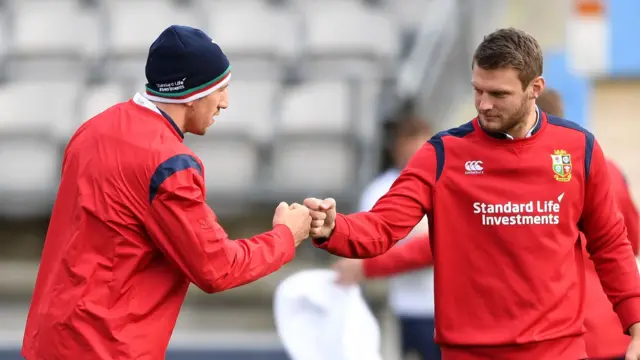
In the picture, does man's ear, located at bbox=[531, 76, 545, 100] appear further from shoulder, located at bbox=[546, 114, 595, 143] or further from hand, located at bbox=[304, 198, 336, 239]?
hand, located at bbox=[304, 198, 336, 239]

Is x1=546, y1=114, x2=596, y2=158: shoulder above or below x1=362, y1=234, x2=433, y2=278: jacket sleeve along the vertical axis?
above

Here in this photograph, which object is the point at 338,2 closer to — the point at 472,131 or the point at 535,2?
the point at 535,2

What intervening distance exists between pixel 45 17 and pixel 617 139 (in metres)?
3.99

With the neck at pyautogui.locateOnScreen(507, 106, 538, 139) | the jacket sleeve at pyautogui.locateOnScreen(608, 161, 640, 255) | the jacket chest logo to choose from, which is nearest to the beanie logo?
the neck at pyautogui.locateOnScreen(507, 106, 538, 139)

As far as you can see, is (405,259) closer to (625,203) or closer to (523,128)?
(625,203)

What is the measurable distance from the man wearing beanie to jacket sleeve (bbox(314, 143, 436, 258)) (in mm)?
264

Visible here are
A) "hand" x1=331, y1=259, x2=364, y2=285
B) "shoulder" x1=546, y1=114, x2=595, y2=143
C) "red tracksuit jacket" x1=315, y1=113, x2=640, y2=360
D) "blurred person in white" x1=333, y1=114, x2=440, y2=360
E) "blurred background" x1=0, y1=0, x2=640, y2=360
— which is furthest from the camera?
"blurred background" x1=0, y1=0, x2=640, y2=360

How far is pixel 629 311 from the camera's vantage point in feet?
10.8

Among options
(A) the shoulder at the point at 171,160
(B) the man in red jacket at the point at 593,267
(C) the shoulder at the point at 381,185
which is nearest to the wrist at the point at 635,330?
(B) the man in red jacket at the point at 593,267

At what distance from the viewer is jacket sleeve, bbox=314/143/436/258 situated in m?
3.32

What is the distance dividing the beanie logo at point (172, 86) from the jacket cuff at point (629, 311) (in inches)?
56.5

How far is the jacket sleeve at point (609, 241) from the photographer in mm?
3283

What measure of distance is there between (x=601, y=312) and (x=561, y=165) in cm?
88

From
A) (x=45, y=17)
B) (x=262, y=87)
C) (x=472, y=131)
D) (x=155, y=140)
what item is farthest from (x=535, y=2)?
(x=155, y=140)
